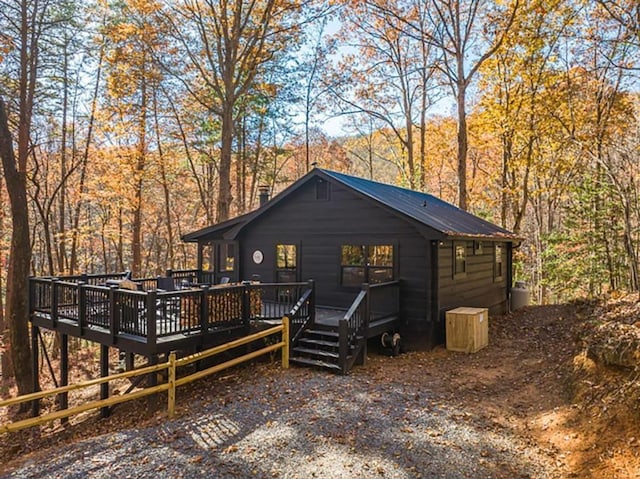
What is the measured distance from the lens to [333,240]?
36.2 feet

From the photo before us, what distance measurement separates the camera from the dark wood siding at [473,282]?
10.1 meters

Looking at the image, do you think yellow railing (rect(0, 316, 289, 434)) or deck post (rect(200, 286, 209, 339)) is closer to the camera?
yellow railing (rect(0, 316, 289, 434))

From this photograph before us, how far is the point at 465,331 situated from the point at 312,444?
5521mm

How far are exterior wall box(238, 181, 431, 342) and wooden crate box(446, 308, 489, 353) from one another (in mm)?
586

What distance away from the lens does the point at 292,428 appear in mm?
5387

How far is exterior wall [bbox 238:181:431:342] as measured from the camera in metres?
9.78

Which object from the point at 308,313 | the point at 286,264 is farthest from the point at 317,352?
the point at 286,264

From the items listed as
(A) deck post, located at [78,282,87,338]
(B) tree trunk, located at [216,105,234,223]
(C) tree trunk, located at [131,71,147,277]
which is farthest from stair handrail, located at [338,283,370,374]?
(C) tree trunk, located at [131,71,147,277]

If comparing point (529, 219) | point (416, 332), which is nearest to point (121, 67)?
point (416, 332)

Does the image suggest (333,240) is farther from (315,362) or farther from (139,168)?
(139,168)

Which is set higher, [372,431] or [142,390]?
[142,390]

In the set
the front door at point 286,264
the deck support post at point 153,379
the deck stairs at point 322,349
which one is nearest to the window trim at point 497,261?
the front door at point 286,264

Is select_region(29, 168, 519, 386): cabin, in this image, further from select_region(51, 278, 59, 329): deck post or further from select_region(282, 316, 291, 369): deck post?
select_region(282, 316, 291, 369): deck post

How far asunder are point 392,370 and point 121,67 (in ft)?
54.1
